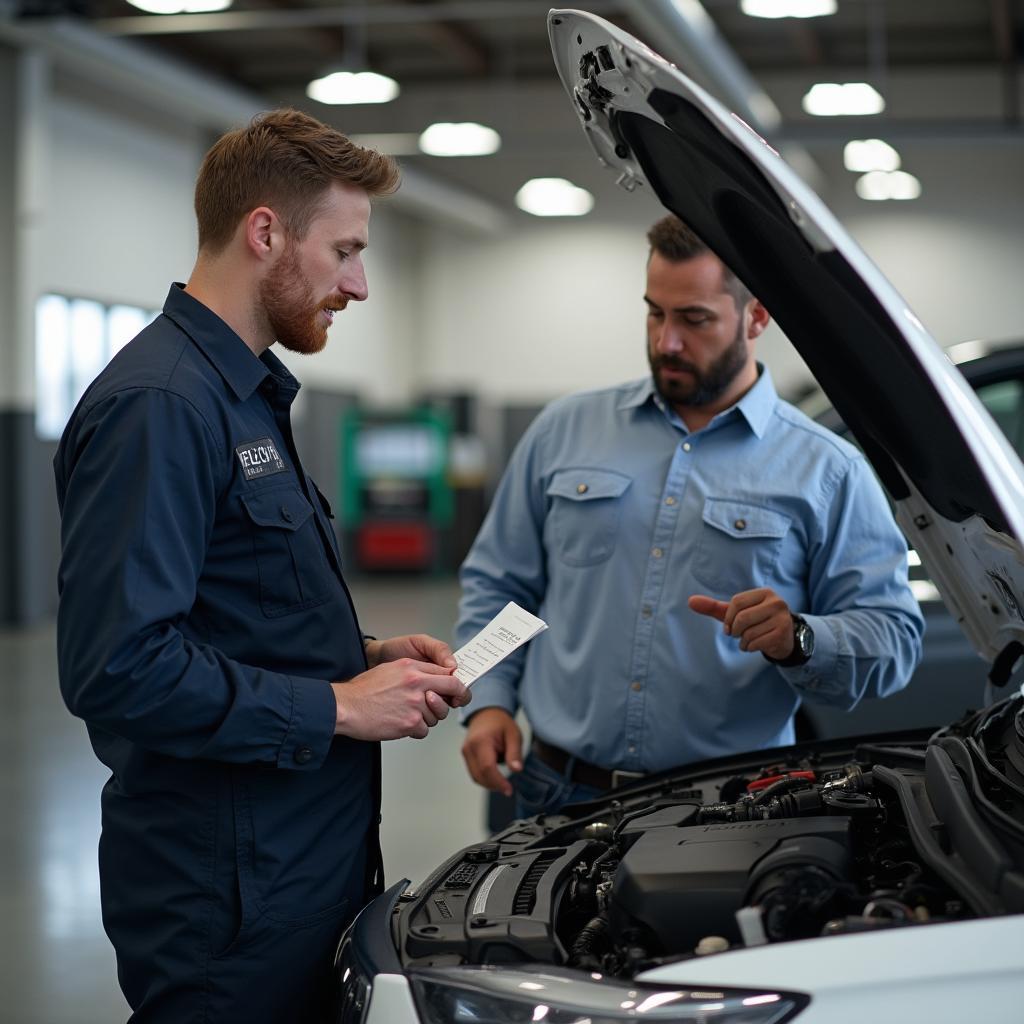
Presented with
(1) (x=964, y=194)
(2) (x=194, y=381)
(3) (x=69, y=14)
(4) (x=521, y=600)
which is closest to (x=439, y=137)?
(3) (x=69, y=14)

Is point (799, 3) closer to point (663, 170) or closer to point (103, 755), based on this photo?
point (663, 170)

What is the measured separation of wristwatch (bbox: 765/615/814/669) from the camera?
78.5 inches

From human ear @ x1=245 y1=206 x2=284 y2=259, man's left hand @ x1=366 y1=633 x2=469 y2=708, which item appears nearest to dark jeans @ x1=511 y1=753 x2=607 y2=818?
man's left hand @ x1=366 y1=633 x2=469 y2=708

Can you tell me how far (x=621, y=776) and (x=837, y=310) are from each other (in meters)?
0.91

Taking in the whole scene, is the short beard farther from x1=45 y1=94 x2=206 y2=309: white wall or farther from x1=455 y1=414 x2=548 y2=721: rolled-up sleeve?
x1=45 y1=94 x2=206 y2=309: white wall

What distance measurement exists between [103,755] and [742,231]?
1.05 meters

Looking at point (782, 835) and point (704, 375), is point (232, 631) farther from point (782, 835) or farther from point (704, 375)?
point (704, 375)

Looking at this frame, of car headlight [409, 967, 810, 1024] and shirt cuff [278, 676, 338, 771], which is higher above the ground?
shirt cuff [278, 676, 338, 771]

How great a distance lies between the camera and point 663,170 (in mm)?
1870

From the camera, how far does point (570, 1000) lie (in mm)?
1264

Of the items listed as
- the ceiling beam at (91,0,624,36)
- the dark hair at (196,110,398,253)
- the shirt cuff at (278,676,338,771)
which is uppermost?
the ceiling beam at (91,0,624,36)

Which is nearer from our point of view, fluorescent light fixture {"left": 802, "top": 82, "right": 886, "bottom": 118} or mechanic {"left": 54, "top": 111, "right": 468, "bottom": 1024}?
Answer: mechanic {"left": 54, "top": 111, "right": 468, "bottom": 1024}

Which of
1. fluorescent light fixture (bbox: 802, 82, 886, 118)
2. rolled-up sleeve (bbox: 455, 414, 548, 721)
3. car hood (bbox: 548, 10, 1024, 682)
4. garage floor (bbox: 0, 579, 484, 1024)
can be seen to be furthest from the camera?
fluorescent light fixture (bbox: 802, 82, 886, 118)

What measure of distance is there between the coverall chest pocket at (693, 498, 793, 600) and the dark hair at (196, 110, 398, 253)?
83 cm
